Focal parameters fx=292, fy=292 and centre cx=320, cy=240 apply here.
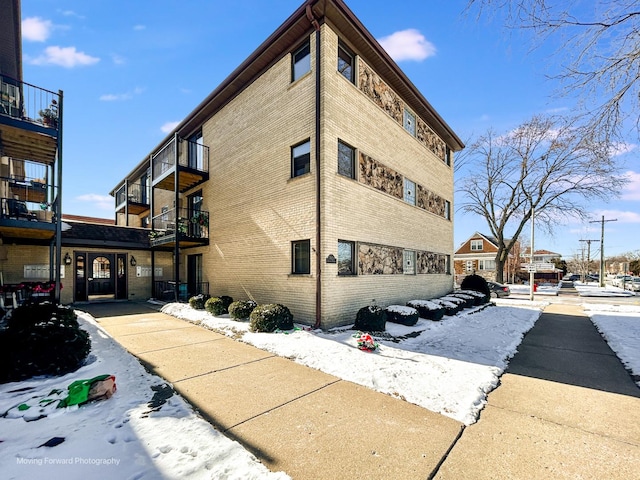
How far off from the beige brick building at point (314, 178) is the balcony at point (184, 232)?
7 cm

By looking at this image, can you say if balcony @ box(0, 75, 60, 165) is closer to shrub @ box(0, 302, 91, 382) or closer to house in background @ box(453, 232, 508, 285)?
shrub @ box(0, 302, 91, 382)

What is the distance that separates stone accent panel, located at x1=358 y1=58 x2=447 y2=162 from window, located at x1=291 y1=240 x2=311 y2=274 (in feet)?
18.3

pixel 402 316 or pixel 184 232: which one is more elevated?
pixel 184 232

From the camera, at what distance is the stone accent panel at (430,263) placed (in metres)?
13.5

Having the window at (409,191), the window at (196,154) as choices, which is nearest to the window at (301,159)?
the window at (409,191)

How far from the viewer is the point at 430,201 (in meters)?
14.9

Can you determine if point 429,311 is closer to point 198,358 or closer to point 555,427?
point 555,427

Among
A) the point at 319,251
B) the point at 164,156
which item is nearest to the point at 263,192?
the point at 319,251

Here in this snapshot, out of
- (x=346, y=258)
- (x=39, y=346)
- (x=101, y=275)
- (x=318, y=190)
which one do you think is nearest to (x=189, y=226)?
(x=101, y=275)

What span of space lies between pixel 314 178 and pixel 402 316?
15.9 feet

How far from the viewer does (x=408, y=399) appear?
3980mm

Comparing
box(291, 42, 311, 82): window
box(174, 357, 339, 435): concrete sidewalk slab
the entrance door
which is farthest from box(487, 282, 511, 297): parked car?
the entrance door

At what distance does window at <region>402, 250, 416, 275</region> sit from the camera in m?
12.1

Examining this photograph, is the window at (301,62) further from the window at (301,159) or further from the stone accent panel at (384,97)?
the window at (301,159)
